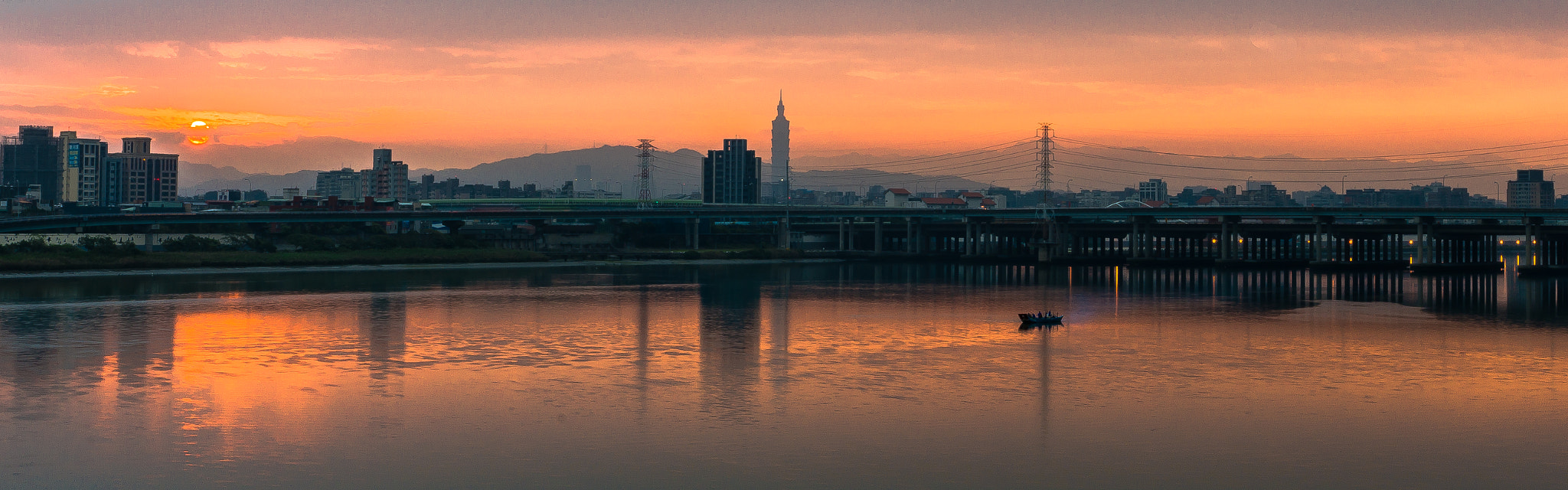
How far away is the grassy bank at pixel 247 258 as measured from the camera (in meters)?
90.4

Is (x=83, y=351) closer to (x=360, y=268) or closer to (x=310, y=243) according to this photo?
(x=360, y=268)

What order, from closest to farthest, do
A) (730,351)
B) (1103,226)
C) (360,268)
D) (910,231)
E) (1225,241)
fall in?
(730,351), (360,268), (1225,241), (910,231), (1103,226)

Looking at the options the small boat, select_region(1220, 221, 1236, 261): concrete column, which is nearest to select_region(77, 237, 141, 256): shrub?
the small boat

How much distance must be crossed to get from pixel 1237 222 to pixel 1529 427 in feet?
399

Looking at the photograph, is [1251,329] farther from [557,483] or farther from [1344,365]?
[557,483]

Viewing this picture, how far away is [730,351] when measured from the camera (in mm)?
41594

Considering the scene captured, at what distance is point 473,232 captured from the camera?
15062cm

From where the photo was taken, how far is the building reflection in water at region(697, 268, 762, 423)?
2962cm

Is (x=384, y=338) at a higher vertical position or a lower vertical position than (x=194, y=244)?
lower

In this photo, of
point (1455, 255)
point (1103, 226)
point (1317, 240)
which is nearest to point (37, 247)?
point (1317, 240)

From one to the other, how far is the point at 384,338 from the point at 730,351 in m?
14.2

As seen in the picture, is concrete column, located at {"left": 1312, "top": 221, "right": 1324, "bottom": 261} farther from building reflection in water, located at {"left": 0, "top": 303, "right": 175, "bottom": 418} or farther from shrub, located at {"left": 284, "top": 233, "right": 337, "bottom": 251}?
building reflection in water, located at {"left": 0, "top": 303, "right": 175, "bottom": 418}

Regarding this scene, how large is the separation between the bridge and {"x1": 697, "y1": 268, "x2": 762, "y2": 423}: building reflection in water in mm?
67100

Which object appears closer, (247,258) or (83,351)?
(83,351)
